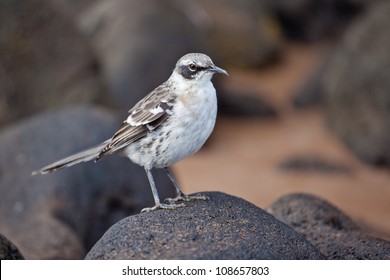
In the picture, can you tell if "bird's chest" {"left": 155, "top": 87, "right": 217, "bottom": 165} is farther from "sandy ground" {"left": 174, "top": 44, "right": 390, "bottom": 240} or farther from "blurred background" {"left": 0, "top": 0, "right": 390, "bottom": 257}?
"sandy ground" {"left": 174, "top": 44, "right": 390, "bottom": 240}

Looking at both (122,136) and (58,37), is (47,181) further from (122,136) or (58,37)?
(58,37)

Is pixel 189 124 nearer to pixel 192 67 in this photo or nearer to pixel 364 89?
pixel 192 67

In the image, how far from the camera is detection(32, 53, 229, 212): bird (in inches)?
287

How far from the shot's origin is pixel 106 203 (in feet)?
34.4


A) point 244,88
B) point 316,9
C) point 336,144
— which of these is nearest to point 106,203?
point 336,144

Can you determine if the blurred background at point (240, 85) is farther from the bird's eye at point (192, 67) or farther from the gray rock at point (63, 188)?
the bird's eye at point (192, 67)

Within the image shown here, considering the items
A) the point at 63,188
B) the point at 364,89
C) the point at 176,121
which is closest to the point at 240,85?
the point at 364,89

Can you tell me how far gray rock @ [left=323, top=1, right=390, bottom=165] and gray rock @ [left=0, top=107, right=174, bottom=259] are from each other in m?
6.58

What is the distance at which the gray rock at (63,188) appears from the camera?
9.57m

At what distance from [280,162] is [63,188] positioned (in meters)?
8.16

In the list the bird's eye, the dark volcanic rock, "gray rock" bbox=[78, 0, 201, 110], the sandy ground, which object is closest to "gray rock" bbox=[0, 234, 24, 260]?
the dark volcanic rock

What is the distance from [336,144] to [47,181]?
9217 mm

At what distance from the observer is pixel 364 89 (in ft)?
53.8

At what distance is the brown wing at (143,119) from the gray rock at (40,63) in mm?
6940
